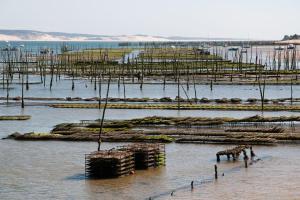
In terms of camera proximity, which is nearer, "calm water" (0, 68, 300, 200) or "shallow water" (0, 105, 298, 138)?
"calm water" (0, 68, 300, 200)

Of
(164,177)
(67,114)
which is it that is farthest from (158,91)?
(164,177)

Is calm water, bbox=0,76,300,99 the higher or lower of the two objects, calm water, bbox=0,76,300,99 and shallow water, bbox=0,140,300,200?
the higher

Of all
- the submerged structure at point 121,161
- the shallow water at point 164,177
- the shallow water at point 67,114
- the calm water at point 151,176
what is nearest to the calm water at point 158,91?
the shallow water at point 67,114

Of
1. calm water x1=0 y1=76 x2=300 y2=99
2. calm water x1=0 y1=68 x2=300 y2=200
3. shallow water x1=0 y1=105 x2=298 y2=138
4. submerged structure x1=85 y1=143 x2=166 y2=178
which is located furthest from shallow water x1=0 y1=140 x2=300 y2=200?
calm water x1=0 y1=76 x2=300 y2=99

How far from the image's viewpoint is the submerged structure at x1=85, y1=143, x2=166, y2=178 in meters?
40.1

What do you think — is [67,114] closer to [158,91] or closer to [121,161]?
[158,91]

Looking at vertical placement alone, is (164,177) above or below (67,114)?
below

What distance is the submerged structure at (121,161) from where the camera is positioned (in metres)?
40.1

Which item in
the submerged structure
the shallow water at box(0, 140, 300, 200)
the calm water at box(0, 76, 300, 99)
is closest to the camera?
the shallow water at box(0, 140, 300, 200)

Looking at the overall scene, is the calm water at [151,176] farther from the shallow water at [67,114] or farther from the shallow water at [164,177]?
the shallow water at [67,114]

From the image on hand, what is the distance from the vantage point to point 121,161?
132 feet

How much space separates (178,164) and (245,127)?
46.5 feet

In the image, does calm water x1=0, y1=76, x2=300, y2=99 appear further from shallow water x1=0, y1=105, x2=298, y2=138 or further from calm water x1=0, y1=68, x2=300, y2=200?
calm water x1=0, y1=68, x2=300, y2=200

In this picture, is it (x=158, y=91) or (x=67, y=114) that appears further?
(x=158, y=91)
